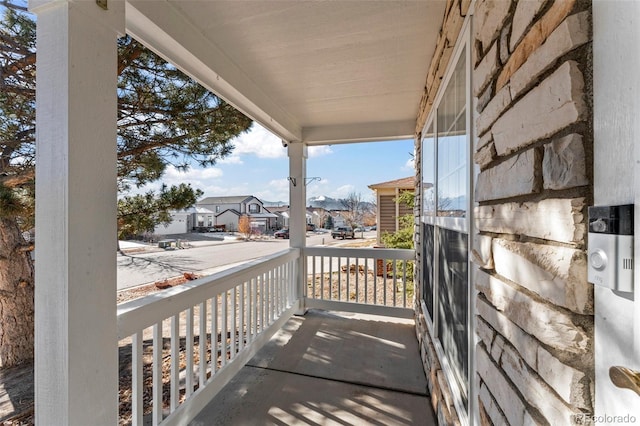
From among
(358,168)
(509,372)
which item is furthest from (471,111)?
(358,168)

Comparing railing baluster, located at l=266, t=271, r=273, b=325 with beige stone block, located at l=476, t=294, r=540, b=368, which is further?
railing baluster, located at l=266, t=271, r=273, b=325

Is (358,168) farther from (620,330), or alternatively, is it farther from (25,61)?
(620,330)

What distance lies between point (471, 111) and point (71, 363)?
194 cm

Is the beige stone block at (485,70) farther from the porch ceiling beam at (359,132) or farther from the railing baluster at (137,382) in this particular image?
the porch ceiling beam at (359,132)

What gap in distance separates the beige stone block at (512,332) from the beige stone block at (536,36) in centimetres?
68

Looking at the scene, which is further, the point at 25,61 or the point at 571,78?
the point at 25,61

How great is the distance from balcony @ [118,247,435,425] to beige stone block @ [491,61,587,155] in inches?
74.0

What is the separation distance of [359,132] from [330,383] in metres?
3.00

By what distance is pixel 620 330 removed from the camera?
0.47 m

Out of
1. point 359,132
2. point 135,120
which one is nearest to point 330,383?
point 359,132

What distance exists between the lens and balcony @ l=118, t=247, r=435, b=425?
1865 mm

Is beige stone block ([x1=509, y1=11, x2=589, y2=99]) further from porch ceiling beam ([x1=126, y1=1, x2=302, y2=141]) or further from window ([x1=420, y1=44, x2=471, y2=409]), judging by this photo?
porch ceiling beam ([x1=126, y1=1, x2=302, y2=141])

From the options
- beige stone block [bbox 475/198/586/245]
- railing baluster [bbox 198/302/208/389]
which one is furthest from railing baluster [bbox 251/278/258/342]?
beige stone block [bbox 475/198/586/245]

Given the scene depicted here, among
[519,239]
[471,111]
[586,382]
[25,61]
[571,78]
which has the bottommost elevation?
[586,382]
